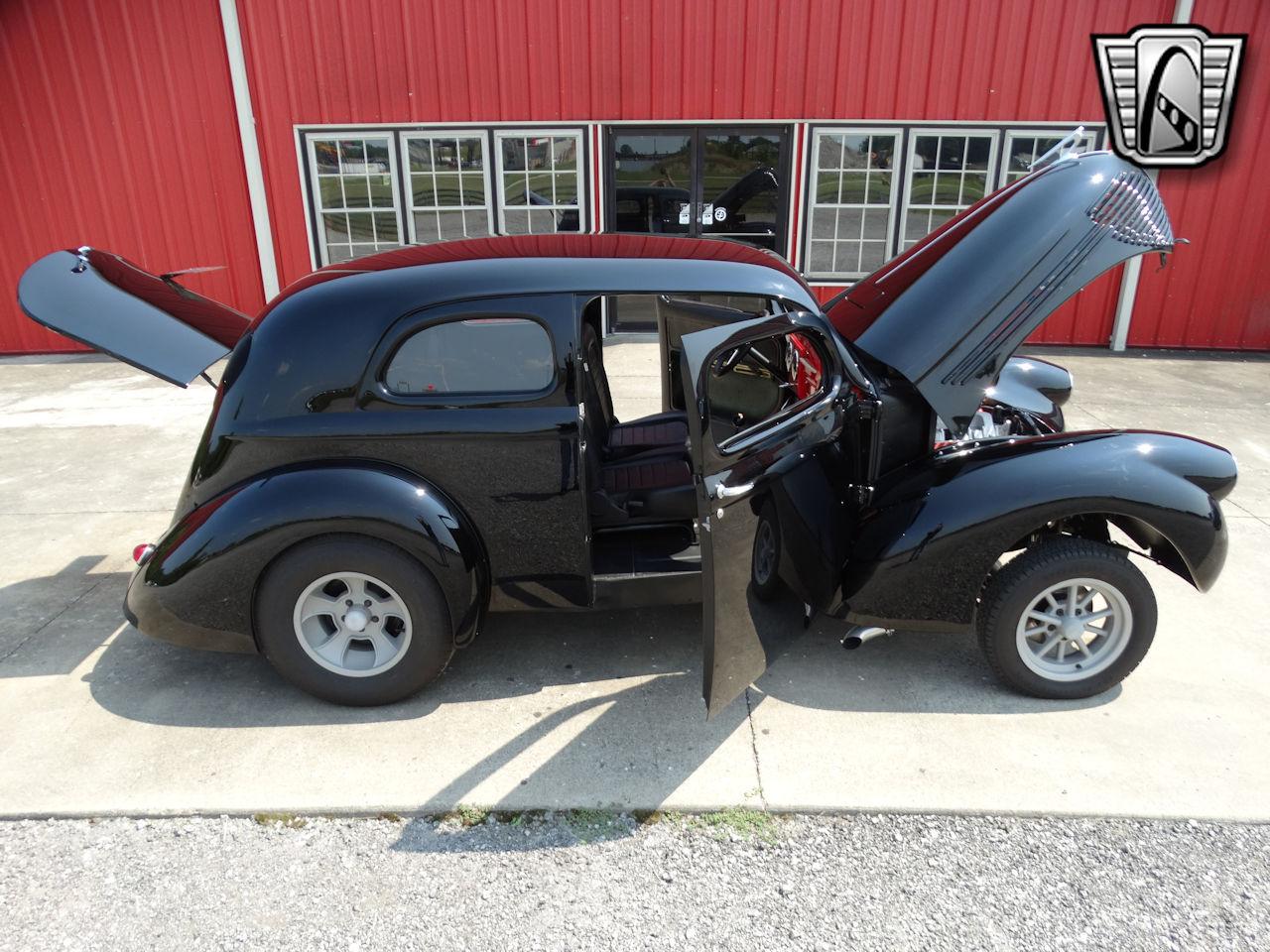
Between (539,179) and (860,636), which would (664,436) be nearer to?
(860,636)

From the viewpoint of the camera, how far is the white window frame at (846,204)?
896 centimetres

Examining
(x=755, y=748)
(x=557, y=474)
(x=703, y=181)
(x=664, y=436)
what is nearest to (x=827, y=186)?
(x=703, y=181)

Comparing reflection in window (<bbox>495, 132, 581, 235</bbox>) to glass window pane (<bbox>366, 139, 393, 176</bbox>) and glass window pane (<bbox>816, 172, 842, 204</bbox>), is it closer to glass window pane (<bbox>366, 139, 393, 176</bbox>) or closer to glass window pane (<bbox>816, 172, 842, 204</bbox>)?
glass window pane (<bbox>366, 139, 393, 176</bbox>)

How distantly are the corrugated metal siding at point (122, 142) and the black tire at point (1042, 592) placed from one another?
9.20 meters

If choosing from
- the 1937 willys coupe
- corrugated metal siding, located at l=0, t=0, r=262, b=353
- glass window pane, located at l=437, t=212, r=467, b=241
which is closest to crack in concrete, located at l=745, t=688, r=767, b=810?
the 1937 willys coupe

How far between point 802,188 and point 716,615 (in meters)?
7.77

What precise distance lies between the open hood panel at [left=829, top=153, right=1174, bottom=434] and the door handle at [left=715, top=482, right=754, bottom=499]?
0.96 metres

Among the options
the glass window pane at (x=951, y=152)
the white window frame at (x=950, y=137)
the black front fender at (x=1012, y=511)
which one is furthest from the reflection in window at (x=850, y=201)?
the black front fender at (x=1012, y=511)

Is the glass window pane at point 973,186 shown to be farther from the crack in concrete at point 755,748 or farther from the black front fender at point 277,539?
the black front fender at point 277,539

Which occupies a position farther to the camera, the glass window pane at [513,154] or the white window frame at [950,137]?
the glass window pane at [513,154]

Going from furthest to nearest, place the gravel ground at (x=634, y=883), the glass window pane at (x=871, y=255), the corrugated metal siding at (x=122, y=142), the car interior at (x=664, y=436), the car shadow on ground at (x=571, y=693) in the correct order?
the glass window pane at (x=871, y=255), the corrugated metal siding at (x=122, y=142), the car interior at (x=664, y=436), the car shadow on ground at (x=571, y=693), the gravel ground at (x=634, y=883)

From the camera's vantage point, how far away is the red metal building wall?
338 inches

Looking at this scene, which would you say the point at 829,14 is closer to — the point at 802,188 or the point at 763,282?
the point at 802,188

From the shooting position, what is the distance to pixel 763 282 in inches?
130
